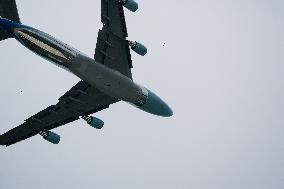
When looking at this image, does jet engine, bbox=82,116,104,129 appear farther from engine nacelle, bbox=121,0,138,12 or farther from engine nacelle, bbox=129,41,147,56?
engine nacelle, bbox=121,0,138,12

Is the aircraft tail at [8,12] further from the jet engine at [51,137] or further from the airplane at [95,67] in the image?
the jet engine at [51,137]

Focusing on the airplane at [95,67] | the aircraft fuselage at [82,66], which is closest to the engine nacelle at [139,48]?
the airplane at [95,67]

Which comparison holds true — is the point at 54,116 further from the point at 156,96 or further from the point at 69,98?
the point at 156,96

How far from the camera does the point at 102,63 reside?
3152cm

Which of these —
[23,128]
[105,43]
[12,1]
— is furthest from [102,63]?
[23,128]

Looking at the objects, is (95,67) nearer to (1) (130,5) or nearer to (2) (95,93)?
(2) (95,93)

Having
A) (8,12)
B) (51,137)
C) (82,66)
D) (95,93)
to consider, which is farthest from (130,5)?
(51,137)

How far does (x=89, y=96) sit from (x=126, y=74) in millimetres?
4690

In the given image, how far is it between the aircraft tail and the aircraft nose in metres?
11.8

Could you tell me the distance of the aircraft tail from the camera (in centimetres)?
2906

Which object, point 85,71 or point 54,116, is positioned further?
point 54,116

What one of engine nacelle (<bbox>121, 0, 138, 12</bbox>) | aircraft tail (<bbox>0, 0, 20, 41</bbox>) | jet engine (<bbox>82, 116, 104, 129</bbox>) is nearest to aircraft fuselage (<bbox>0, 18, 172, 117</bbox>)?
aircraft tail (<bbox>0, 0, 20, 41</bbox>)

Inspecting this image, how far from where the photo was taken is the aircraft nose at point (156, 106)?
33156 mm

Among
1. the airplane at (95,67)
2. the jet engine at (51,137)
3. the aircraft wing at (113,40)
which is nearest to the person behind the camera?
the aircraft wing at (113,40)
